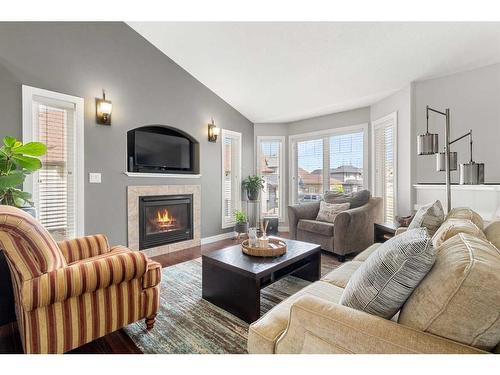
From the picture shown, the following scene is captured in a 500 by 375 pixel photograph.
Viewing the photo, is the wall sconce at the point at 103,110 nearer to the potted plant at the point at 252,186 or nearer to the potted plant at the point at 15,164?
the potted plant at the point at 15,164

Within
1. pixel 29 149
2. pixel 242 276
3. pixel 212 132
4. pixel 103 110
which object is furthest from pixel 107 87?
pixel 242 276

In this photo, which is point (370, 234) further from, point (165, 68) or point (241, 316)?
point (165, 68)

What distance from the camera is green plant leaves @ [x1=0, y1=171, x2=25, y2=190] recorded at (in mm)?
1886

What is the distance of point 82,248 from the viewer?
6.37 feet

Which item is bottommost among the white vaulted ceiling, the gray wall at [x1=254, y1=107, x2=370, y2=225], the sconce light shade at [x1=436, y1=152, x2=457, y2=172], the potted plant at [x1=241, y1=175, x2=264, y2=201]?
the potted plant at [x1=241, y1=175, x2=264, y2=201]

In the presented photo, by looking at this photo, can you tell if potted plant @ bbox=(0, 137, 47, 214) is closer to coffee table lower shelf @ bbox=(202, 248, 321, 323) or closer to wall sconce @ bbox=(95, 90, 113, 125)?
wall sconce @ bbox=(95, 90, 113, 125)

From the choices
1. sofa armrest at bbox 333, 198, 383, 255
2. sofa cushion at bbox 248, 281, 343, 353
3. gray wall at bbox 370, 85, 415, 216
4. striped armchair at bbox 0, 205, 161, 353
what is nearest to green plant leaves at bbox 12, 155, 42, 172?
striped armchair at bbox 0, 205, 161, 353

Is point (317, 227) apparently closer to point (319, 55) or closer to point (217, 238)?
point (217, 238)

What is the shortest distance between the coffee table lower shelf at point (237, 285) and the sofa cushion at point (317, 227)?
1086 mm

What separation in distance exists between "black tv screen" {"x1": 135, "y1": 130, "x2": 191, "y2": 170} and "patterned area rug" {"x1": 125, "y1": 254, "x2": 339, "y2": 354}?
1.84 meters

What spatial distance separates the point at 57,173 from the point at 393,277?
337cm

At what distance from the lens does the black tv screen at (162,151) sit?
11.8ft

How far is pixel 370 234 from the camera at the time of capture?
3.58 m
